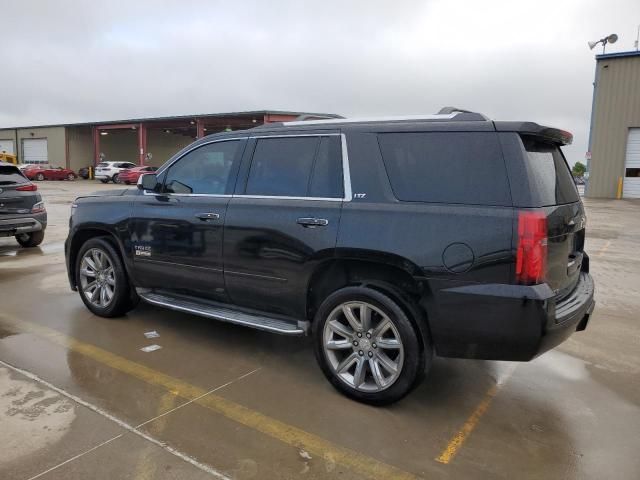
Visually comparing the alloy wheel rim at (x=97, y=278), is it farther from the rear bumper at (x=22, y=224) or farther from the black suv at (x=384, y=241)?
the rear bumper at (x=22, y=224)

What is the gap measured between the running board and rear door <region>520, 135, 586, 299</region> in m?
1.74

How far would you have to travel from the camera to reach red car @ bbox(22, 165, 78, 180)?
41500mm

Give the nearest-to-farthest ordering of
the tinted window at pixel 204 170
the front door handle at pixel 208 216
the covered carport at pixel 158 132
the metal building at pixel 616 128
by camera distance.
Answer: the front door handle at pixel 208 216, the tinted window at pixel 204 170, the metal building at pixel 616 128, the covered carport at pixel 158 132

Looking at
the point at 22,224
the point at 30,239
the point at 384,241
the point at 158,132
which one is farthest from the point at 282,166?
the point at 158,132

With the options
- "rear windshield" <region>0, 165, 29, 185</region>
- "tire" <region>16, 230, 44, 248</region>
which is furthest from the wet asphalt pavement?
"tire" <region>16, 230, 44, 248</region>

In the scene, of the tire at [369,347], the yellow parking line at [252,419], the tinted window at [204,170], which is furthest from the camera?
the tinted window at [204,170]

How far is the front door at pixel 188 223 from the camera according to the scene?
4219mm

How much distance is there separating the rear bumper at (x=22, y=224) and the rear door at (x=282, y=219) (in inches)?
264

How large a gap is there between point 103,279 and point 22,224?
507 cm

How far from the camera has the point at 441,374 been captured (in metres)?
4.03

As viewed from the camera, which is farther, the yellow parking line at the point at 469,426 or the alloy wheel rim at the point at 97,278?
the alloy wheel rim at the point at 97,278

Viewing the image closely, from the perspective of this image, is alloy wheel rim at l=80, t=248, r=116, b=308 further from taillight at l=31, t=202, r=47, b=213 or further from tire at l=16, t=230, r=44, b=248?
tire at l=16, t=230, r=44, b=248

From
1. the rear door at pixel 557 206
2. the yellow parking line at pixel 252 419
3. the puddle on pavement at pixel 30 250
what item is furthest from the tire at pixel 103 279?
the puddle on pavement at pixel 30 250

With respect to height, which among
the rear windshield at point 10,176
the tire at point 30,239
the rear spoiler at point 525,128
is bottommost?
the tire at point 30,239
